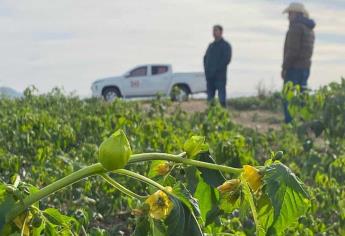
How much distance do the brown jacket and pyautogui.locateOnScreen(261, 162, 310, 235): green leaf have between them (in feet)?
28.1

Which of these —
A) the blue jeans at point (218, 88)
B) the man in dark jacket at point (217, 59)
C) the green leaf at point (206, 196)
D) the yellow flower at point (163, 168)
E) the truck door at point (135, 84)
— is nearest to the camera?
the yellow flower at point (163, 168)

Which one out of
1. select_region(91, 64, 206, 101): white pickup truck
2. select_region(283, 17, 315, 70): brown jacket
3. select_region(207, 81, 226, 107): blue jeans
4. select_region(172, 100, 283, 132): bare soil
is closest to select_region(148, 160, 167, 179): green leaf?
select_region(283, 17, 315, 70): brown jacket

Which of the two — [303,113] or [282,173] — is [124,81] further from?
[282,173]

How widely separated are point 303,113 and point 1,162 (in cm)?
221

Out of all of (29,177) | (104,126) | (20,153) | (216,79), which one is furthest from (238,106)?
(29,177)

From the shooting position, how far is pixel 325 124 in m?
5.27

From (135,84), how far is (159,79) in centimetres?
63

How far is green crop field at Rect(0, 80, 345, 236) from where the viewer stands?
1.24m

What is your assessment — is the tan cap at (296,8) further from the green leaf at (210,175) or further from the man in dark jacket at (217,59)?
the green leaf at (210,175)

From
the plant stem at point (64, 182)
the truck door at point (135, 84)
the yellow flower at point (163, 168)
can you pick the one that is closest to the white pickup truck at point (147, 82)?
the truck door at point (135, 84)

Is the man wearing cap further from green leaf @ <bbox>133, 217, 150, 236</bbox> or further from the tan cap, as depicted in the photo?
green leaf @ <bbox>133, 217, 150, 236</bbox>

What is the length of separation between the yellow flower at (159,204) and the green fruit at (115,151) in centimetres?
14

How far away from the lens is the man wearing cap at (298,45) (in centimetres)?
973

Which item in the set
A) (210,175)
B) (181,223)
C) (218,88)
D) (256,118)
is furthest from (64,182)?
(256,118)
